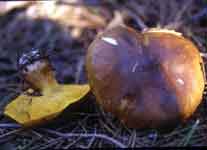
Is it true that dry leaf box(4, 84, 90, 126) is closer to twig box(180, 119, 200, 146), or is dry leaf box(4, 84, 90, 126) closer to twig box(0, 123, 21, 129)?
twig box(0, 123, 21, 129)

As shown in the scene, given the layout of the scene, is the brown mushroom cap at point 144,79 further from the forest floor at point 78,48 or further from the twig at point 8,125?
the twig at point 8,125

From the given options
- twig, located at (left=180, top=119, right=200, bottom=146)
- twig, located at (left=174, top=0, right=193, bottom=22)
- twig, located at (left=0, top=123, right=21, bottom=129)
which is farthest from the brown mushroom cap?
twig, located at (left=174, top=0, right=193, bottom=22)

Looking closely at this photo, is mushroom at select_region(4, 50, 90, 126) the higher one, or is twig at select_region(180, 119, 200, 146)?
mushroom at select_region(4, 50, 90, 126)

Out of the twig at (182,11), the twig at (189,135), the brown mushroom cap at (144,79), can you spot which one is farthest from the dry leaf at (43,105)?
the twig at (182,11)

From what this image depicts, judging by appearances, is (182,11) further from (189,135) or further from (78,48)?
(189,135)

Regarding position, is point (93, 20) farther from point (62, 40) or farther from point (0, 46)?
point (0, 46)

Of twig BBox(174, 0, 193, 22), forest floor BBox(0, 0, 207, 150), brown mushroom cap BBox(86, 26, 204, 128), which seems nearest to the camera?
brown mushroom cap BBox(86, 26, 204, 128)
